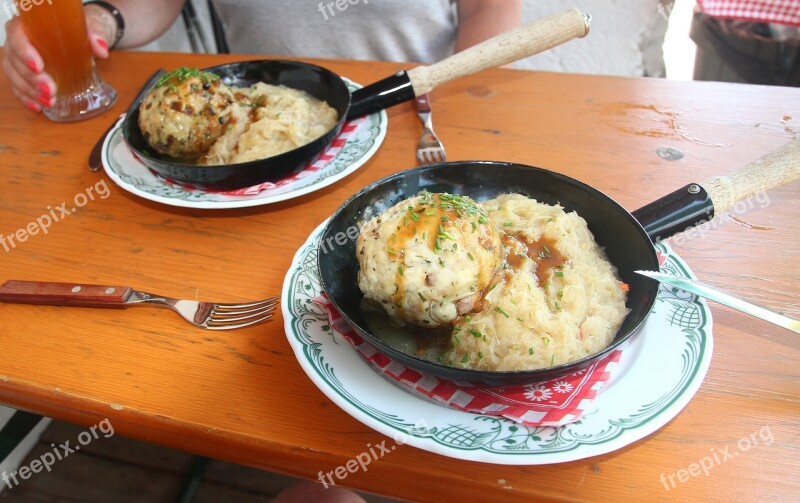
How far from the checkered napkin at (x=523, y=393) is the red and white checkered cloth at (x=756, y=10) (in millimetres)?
2968

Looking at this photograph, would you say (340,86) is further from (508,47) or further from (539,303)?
(539,303)

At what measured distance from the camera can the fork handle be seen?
1287mm

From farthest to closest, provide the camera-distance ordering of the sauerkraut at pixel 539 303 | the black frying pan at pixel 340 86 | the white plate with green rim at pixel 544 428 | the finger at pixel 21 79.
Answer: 1. the finger at pixel 21 79
2. the black frying pan at pixel 340 86
3. the sauerkraut at pixel 539 303
4. the white plate with green rim at pixel 544 428

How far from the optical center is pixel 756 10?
10.4ft

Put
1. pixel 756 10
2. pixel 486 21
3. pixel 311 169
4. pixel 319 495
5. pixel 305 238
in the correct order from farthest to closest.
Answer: pixel 756 10
pixel 486 21
pixel 311 169
pixel 305 238
pixel 319 495

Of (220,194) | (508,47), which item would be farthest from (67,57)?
(508,47)

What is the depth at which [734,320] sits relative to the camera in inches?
45.9

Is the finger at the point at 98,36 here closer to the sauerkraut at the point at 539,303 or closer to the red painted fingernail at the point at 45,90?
the red painted fingernail at the point at 45,90

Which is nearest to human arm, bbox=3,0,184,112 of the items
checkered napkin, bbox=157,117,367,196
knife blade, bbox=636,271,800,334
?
checkered napkin, bbox=157,117,367,196

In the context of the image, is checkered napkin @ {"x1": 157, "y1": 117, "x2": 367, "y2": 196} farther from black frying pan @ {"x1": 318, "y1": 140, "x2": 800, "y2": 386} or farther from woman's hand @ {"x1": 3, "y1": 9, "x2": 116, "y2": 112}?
woman's hand @ {"x1": 3, "y1": 9, "x2": 116, "y2": 112}

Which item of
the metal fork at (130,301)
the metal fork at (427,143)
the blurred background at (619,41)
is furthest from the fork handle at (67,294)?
the blurred background at (619,41)

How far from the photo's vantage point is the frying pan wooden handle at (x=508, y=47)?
1.74 metres

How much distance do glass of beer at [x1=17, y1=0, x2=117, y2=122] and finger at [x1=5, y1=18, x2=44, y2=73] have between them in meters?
0.02

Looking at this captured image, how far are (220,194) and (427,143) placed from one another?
24.2 inches
